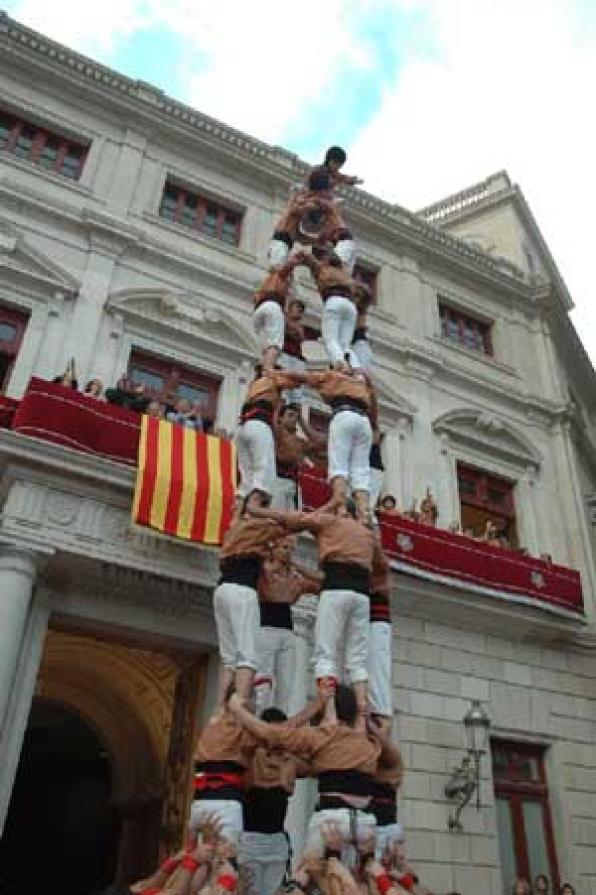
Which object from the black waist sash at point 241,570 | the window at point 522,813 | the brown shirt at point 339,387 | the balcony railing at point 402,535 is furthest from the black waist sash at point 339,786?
Answer: the window at point 522,813

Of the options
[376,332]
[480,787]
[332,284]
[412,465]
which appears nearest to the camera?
[332,284]

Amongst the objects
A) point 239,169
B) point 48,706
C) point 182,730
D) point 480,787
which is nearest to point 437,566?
point 480,787

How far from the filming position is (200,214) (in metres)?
15.4

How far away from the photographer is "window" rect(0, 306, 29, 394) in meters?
11.5

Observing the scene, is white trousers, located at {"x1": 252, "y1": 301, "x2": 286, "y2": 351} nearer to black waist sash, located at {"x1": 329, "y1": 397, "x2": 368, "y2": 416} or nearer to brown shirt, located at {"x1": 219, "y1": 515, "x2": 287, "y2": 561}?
black waist sash, located at {"x1": 329, "y1": 397, "x2": 368, "y2": 416}

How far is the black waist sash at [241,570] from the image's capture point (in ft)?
15.8

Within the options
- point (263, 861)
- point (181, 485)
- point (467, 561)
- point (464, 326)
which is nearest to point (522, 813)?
point (467, 561)

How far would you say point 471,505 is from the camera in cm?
1483

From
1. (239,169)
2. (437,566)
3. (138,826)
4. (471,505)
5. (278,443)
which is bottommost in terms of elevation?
(138,826)

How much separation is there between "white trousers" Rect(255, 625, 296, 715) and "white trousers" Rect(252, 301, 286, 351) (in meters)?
2.70

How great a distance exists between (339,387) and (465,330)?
41.5ft

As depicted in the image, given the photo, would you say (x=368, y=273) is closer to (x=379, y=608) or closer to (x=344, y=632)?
(x=379, y=608)

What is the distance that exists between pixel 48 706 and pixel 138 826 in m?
3.80

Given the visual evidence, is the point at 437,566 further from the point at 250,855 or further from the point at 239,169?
the point at 239,169
